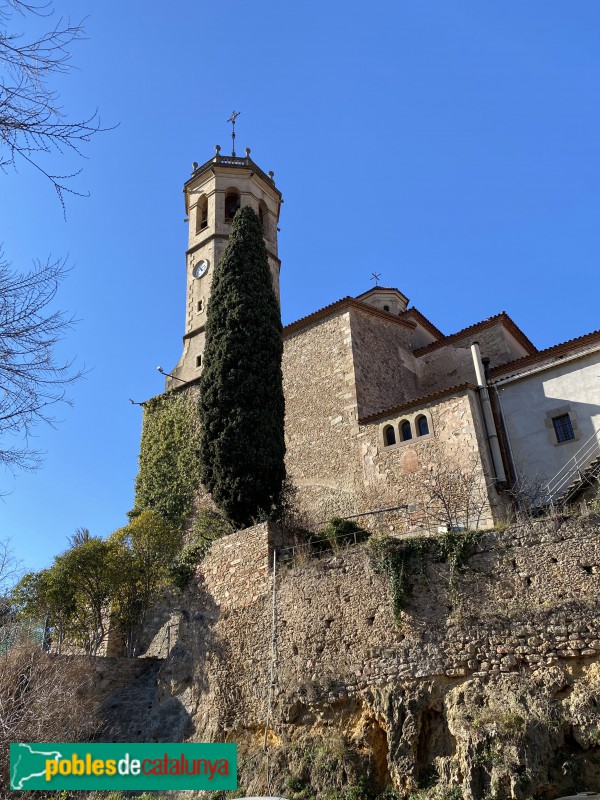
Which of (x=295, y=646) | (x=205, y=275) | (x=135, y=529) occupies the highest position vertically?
(x=205, y=275)

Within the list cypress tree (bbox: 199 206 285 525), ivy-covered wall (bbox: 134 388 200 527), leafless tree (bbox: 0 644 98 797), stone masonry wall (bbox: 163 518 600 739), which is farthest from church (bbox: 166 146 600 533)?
leafless tree (bbox: 0 644 98 797)

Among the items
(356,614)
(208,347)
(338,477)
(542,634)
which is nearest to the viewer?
A: (542,634)

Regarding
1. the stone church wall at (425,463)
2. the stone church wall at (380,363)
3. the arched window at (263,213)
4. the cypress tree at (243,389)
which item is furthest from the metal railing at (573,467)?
the arched window at (263,213)

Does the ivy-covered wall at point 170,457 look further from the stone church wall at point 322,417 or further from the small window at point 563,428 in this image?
the small window at point 563,428

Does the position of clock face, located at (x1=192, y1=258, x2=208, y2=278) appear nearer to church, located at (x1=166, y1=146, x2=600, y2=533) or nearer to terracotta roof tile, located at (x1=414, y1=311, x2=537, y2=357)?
church, located at (x1=166, y1=146, x2=600, y2=533)

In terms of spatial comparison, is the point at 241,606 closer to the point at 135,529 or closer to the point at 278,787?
the point at 278,787

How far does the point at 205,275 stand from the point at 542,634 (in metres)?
21.0

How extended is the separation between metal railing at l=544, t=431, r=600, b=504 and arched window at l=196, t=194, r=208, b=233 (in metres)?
19.3

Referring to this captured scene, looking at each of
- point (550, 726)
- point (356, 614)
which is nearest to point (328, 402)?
→ point (356, 614)

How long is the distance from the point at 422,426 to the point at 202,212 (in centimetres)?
1615

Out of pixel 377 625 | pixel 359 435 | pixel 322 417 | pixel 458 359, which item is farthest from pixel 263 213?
pixel 377 625

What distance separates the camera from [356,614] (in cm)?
1429

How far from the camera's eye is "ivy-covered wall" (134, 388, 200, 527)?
2478cm

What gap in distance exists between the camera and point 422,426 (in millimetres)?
20953
